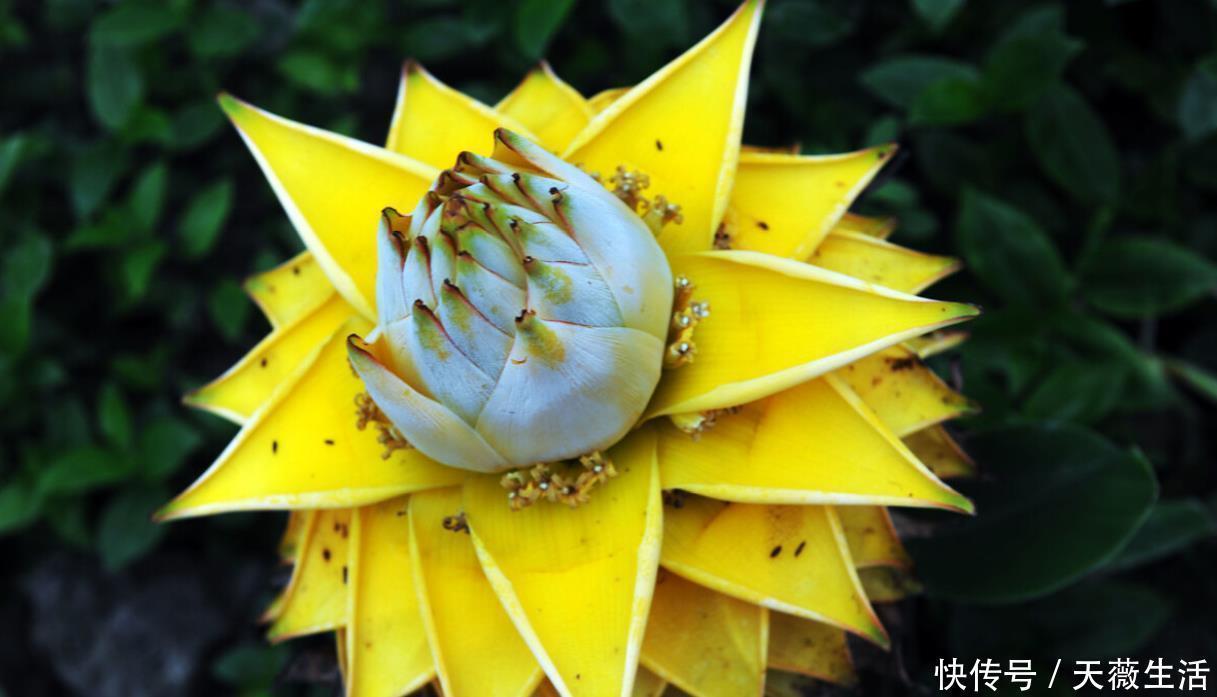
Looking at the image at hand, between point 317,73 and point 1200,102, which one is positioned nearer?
point 1200,102

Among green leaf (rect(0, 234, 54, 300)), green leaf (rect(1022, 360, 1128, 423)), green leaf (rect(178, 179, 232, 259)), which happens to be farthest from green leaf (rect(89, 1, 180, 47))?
green leaf (rect(1022, 360, 1128, 423))

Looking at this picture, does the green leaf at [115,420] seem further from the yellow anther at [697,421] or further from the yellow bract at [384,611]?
the yellow anther at [697,421]

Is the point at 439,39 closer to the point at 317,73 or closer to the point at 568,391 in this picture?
the point at 317,73

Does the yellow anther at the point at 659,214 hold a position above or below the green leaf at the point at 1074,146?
above

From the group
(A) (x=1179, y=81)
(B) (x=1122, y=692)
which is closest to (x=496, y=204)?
(B) (x=1122, y=692)

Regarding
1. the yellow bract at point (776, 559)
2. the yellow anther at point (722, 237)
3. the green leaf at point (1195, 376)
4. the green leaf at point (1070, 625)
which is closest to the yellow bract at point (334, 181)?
the yellow anther at point (722, 237)

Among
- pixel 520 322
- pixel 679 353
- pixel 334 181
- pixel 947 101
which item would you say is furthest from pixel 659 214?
pixel 947 101
